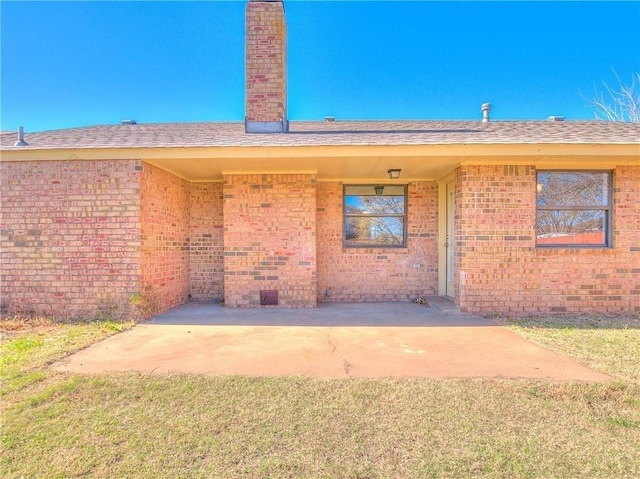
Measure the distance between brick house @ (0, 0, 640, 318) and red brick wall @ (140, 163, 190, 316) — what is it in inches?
1.7

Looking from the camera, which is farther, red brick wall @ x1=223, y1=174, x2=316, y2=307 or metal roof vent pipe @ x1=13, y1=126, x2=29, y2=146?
red brick wall @ x1=223, y1=174, x2=316, y2=307

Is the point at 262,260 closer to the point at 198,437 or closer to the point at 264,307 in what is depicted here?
the point at 264,307

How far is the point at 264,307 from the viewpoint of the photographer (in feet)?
21.7

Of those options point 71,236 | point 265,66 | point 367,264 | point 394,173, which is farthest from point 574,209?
point 71,236

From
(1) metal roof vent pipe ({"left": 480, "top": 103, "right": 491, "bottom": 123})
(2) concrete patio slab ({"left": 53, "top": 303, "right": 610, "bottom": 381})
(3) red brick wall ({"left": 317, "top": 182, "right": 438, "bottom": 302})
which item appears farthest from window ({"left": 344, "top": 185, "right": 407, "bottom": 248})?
(1) metal roof vent pipe ({"left": 480, "top": 103, "right": 491, "bottom": 123})

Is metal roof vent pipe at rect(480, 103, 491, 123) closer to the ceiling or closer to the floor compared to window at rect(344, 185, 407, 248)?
closer to the ceiling

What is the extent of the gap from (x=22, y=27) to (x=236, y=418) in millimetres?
9585

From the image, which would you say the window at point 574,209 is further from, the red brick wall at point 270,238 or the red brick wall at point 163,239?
the red brick wall at point 163,239

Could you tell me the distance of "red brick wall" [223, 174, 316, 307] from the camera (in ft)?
21.5

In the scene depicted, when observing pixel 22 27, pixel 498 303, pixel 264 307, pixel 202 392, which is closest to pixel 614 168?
pixel 498 303

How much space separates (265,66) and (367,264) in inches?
190

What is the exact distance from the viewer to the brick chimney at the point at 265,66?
686 centimetres

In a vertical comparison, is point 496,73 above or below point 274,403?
above

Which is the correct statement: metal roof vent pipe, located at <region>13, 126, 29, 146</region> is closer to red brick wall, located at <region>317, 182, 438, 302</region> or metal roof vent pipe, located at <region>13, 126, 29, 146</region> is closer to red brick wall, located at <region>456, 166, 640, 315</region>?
red brick wall, located at <region>317, 182, 438, 302</region>
